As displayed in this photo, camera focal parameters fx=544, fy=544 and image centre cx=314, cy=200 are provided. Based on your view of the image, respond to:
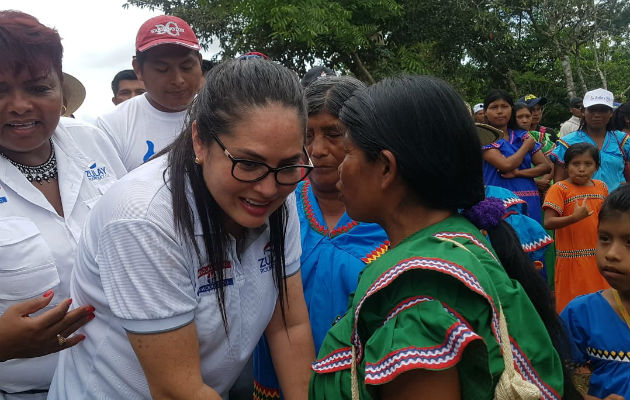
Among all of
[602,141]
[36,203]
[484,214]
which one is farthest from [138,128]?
[602,141]

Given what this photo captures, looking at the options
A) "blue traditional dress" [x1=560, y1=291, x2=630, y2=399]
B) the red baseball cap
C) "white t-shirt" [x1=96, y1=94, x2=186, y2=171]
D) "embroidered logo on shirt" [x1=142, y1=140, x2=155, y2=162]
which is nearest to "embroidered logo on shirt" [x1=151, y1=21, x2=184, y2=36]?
the red baseball cap

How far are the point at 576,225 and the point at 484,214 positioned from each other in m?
3.82

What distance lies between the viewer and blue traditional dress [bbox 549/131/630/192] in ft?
18.4

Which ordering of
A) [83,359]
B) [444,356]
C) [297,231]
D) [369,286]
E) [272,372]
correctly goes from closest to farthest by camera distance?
1. [444,356]
2. [369,286]
3. [83,359]
4. [297,231]
5. [272,372]

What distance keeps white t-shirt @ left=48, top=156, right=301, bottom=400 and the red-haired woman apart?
0.12m

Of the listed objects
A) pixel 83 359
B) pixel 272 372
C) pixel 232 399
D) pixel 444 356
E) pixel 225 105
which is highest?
pixel 225 105

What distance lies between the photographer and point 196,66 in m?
3.55

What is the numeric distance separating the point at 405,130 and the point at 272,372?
123 cm

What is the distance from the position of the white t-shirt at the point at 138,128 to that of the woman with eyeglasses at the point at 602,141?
4.13 metres

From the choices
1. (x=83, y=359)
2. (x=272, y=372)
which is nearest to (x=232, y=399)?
(x=272, y=372)

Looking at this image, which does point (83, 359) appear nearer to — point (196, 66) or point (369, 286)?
point (369, 286)

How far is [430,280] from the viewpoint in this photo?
1.20 m

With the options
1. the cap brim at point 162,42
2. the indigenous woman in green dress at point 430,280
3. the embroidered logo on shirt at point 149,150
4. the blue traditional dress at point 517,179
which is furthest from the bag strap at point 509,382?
the blue traditional dress at point 517,179

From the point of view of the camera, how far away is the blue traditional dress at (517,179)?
5277mm
